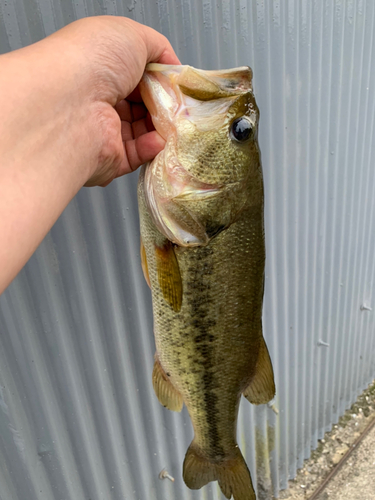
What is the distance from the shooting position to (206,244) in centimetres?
131

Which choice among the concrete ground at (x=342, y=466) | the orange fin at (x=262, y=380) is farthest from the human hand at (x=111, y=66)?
the concrete ground at (x=342, y=466)

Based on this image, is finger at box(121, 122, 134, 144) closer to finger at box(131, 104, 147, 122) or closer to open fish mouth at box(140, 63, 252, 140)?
finger at box(131, 104, 147, 122)

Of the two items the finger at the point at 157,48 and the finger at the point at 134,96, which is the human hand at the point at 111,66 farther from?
the finger at the point at 134,96

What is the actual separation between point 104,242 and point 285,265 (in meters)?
1.31

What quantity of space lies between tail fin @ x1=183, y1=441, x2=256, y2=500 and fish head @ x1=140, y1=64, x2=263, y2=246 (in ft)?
3.36

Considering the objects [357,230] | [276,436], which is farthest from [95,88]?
[276,436]

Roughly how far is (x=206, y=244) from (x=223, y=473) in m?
1.08

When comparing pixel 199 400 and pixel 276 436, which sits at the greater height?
pixel 199 400

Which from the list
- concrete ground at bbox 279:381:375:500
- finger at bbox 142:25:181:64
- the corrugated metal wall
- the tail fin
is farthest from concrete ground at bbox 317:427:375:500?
finger at bbox 142:25:181:64

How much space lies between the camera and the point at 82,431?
1853 mm

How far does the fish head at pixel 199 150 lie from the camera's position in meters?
1.18

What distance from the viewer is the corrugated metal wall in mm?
1578

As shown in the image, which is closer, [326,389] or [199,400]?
[199,400]

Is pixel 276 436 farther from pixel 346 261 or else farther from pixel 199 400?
pixel 199 400
